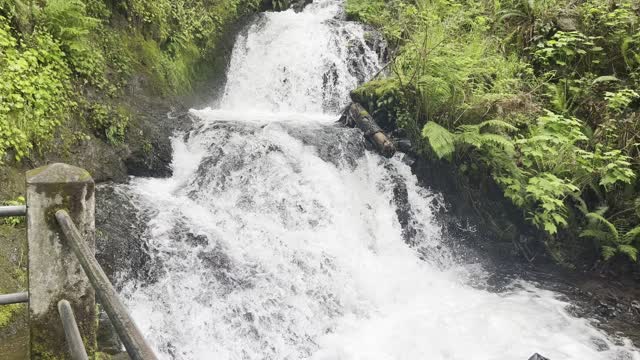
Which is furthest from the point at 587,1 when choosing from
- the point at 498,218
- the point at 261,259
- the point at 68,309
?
the point at 68,309

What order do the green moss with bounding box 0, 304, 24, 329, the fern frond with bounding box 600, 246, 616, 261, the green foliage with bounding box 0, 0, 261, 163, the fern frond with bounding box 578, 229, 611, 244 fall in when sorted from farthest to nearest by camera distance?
1. the fern frond with bounding box 578, 229, 611, 244
2. the fern frond with bounding box 600, 246, 616, 261
3. the green foliage with bounding box 0, 0, 261, 163
4. the green moss with bounding box 0, 304, 24, 329

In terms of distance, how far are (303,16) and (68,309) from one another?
558 inches

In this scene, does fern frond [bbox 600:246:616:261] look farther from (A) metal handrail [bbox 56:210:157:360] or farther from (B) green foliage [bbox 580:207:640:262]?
(A) metal handrail [bbox 56:210:157:360]

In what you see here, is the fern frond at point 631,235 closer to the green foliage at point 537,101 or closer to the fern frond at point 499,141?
the green foliage at point 537,101

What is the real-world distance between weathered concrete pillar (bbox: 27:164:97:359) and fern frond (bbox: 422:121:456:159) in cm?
632

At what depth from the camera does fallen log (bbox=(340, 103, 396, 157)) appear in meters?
9.09

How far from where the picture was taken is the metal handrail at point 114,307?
139 cm

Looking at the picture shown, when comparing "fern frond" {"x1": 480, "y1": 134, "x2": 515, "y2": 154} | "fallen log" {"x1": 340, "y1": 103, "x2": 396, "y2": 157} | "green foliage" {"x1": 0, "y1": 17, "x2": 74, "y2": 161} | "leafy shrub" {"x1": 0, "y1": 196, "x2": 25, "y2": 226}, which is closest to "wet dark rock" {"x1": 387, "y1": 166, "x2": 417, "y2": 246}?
"fallen log" {"x1": 340, "y1": 103, "x2": 396, "y2": 157}

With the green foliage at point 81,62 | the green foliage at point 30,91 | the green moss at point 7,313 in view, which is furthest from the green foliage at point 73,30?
the green moss at point 7,313

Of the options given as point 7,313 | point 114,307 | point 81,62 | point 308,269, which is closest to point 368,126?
point 308,269

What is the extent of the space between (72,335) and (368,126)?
793 cm

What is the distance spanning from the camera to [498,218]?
28.9ft

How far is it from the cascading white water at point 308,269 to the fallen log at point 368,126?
0.78ft

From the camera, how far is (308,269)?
665 centimetres
